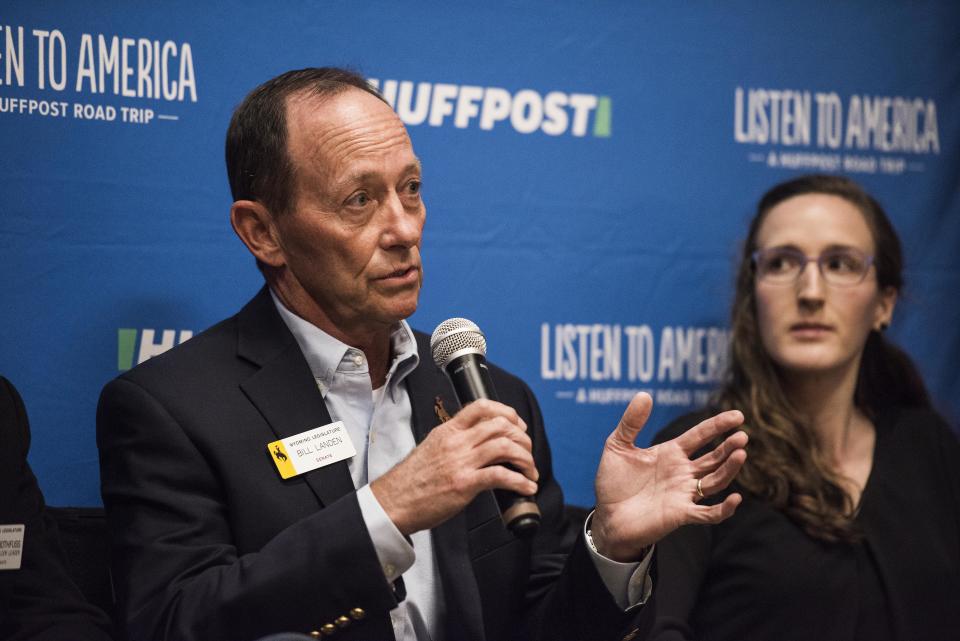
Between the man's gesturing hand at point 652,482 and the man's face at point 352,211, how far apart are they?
1.76 ft

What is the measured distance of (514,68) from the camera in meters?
3.18

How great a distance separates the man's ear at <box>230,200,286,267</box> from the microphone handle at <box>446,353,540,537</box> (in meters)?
0.64

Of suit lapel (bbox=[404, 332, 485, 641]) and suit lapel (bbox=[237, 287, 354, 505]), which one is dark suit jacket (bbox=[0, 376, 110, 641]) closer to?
suit lapel (bbox=[237, 287, 354, 505])

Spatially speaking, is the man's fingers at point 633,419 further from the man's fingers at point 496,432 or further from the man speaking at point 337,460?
the man's fingers at point 496,432

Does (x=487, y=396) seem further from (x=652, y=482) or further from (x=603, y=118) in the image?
(x=603, y=118)

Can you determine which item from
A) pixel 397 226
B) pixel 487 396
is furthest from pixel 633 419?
pixel 397 226

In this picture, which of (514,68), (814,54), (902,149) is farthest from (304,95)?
(902,149)

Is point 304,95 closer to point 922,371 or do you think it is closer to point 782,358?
point 782,358

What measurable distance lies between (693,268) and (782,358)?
1.46 ft

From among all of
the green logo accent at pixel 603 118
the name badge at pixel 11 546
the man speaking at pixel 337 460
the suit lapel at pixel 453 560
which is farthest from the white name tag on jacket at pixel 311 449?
the green logo accent at pixel 603 118

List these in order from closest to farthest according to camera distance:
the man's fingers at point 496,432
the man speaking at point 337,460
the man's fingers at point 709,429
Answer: the man's fingers at point 496,432 → the man speaking at point 337,460 → the man's fingers at point 709,429

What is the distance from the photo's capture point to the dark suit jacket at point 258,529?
193 cm

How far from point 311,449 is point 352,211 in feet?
1.67

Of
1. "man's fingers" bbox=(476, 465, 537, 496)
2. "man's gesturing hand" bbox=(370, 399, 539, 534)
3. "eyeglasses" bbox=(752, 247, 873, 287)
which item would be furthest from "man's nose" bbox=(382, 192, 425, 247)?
"eyeglasses" bbox=(752, 247, 873, 287)
